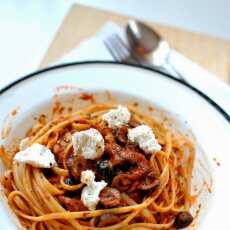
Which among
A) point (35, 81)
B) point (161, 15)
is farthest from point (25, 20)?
point (35, 81)

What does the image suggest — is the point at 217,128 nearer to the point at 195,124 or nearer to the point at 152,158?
the point at 195,124

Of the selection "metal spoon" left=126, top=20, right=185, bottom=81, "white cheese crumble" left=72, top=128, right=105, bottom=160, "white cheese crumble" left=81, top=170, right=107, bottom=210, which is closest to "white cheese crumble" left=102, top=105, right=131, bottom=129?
"white cheese crumble" left=72, top=128, right=105, bottom=160

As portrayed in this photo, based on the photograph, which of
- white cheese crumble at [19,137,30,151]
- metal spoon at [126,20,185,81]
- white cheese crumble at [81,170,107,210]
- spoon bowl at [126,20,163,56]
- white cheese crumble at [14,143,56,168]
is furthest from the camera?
spoon bowl at [126,20,163,56]

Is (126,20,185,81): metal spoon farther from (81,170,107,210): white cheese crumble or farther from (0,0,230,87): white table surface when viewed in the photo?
(81,170,107,210): white cheese crumble

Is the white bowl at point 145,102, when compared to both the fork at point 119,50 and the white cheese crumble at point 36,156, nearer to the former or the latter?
the white cheese crumble at point 36,156

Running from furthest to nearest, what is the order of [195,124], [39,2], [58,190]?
1. [39,2]
2. [195,124]
3. [58,190]

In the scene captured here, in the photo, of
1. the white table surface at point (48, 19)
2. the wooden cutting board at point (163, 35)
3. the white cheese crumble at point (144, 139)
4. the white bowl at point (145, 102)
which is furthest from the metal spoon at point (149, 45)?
the white cheese crumble at point (144, 139)
